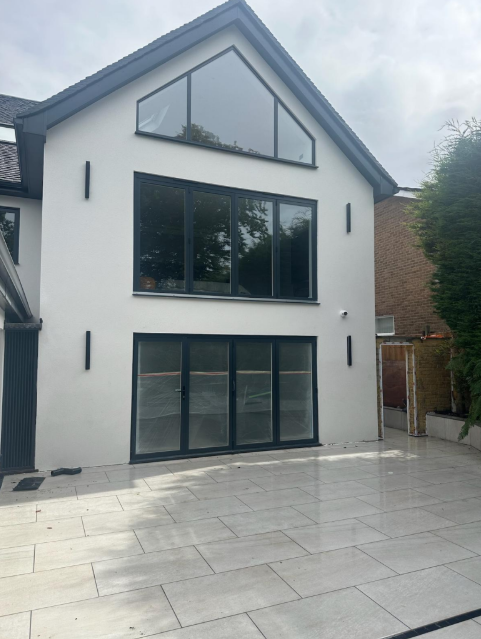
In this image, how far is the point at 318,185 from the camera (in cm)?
934

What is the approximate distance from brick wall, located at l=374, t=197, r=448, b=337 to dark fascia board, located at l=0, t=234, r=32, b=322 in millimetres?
9165

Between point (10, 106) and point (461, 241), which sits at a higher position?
point (10, 106)

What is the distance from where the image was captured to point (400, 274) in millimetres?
13336

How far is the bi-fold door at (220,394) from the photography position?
7.77 m

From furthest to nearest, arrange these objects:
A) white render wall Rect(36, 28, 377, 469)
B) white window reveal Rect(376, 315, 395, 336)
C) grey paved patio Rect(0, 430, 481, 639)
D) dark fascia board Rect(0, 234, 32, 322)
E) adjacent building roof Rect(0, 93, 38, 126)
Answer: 1. white window reveal Rect(376, 315, 395, 336)
2. adjacent building roof Rect(0, 93, 38, 126)
3. white render wall Rect(36, 28, 377, 469)
4. dark fascia board Rect(0, 234, 32, 322)
5. grey paved patio Rect(0, 430, 481, 639)

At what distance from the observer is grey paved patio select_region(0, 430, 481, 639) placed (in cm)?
317

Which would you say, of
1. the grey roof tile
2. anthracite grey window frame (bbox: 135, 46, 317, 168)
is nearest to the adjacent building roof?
the grey roof tile

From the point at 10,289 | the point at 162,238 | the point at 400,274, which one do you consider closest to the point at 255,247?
the point at 162,238

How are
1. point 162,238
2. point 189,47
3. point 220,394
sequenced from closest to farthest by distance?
point 162,238
point 189,47
point 220,394

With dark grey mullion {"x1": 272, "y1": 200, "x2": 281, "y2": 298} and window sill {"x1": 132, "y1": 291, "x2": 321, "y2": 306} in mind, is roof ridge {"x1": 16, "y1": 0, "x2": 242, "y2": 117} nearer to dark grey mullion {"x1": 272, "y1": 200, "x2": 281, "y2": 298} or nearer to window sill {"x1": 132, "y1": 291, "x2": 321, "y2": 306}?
window sill {"x1": 132, "y1": 291, "x2": 321, "y2": 306}

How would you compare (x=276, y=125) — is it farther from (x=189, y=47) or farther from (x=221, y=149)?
(x=189, y=47)

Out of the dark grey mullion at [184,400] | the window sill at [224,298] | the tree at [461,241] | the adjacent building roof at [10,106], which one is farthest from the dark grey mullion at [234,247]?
the adjacent building roof at [10,106]

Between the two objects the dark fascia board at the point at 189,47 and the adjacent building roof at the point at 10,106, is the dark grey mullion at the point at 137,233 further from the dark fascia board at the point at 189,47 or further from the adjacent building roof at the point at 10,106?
the adjacent building roof at the point at 10,106

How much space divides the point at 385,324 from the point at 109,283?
29.9 feet
